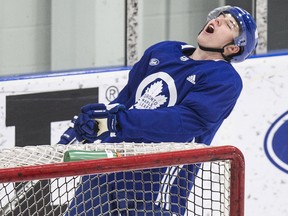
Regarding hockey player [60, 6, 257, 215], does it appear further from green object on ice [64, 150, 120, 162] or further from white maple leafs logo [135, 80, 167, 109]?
green object on ice [64, 150, 120, 162]

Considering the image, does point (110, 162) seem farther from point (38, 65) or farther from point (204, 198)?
point (38, 65)

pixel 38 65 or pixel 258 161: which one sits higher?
pixel 38 65

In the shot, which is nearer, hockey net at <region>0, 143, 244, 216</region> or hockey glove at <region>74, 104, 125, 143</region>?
hockey net at <region>0, 143, 244, 216</region>

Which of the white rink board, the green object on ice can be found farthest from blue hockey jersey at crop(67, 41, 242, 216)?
the white rink board

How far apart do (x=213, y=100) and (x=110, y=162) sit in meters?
0.71

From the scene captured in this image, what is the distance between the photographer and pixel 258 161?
495 cm

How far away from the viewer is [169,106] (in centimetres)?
366

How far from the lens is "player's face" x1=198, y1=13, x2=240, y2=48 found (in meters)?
3.78

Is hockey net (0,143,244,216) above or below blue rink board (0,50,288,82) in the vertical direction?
below

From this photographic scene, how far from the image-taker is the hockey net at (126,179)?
2963mm

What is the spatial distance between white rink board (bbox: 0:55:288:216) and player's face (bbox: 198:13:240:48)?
103cm

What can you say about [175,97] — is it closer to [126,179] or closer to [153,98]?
[153,98]

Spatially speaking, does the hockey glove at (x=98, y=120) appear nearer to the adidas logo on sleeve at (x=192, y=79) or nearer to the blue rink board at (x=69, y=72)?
the adidas logo on sleeve at (x=192, y=79)

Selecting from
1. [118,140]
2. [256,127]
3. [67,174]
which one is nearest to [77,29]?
[256,127]
